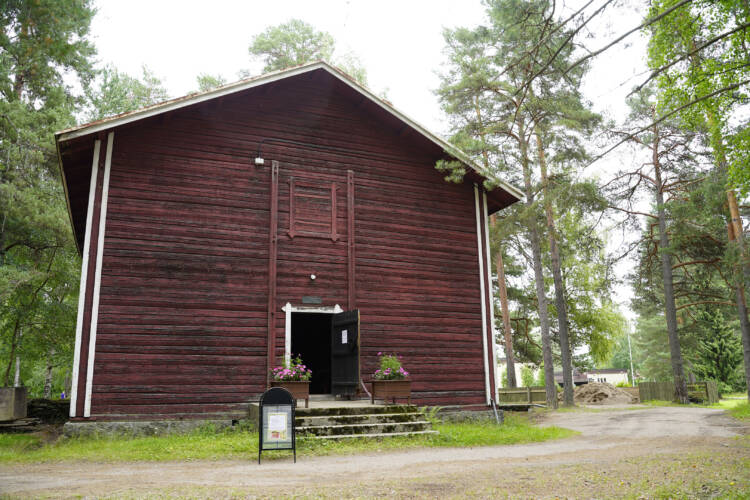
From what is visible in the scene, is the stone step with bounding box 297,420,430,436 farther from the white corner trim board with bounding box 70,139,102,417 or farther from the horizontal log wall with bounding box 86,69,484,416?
the white corner trim board with bounding box 70,139,102,417

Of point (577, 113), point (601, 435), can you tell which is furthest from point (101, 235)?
point (577, 113)

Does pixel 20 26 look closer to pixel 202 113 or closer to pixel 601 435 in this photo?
pixel 202 113

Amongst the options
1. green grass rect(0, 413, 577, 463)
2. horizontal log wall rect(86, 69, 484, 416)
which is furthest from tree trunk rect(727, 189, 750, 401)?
green grass rect(0, 413, 577, 463)

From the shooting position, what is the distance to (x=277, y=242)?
494 inches

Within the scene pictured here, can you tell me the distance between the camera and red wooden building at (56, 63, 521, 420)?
36.6 ft

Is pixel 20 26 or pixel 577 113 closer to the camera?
pixel 20 26

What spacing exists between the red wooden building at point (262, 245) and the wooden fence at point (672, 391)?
14.5 m

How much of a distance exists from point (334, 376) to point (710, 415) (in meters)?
10.5

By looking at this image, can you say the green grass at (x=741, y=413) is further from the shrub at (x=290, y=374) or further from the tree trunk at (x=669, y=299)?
the shrub at (x=290, y=374)

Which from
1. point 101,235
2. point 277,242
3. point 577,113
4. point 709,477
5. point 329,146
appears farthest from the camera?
point 577,113

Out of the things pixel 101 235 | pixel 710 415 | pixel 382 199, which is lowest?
pixel 710 415

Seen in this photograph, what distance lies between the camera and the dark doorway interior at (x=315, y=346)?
1565cm

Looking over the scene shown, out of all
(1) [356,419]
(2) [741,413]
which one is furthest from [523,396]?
(1) [356,419]

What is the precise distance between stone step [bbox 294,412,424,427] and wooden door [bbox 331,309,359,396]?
140 centimetres
